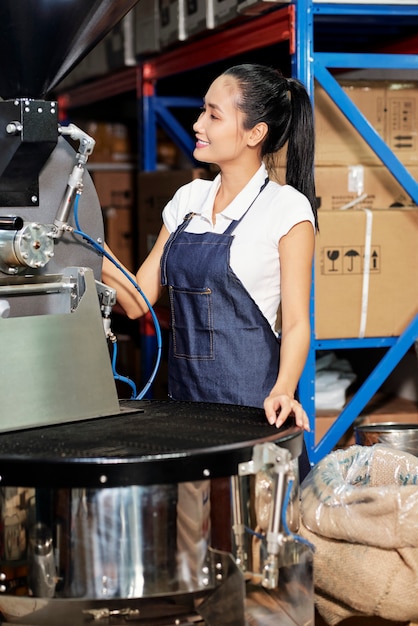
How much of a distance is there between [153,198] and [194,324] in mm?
2071

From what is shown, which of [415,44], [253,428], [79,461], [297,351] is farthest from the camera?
[415,44]

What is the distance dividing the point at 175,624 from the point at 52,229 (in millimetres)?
758

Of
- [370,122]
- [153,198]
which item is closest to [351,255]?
[370,122]

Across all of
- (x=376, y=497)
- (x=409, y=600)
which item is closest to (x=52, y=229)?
(x=376, y=497)

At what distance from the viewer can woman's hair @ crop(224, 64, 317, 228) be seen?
8.09 feet

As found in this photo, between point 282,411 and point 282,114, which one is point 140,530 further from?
point 282,114

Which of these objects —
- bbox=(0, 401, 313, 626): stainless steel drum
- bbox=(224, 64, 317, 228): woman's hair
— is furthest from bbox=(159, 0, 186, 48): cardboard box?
bbox=(0, 401, 313, 626): stainless steel drum

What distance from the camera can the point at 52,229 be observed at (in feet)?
6.44

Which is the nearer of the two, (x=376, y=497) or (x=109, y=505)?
(x=109, y=505)

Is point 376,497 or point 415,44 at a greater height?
point 415,44

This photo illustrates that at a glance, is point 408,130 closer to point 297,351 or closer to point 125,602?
point 297,351

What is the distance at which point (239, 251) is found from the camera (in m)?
2.36

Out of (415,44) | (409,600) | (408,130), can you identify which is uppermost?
(415,44)

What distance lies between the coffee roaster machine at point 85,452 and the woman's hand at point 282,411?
27mm
